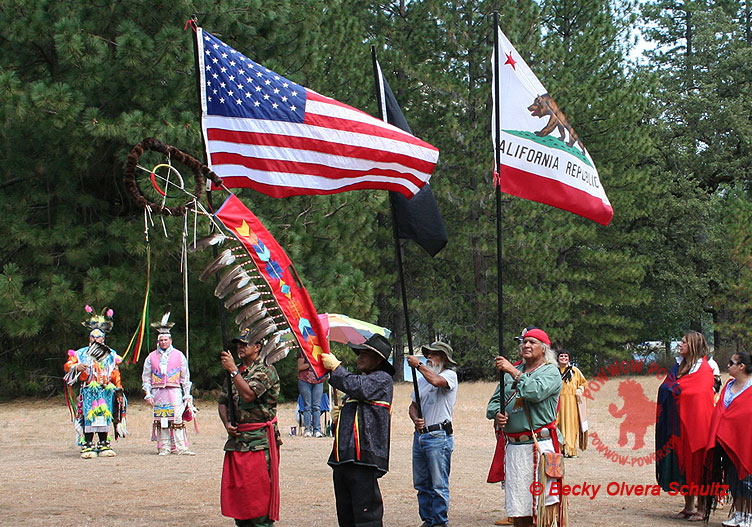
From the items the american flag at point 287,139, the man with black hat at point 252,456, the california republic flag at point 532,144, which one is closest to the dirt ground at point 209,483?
the man with black hat at point 252,456

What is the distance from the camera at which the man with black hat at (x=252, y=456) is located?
6586 millimetres

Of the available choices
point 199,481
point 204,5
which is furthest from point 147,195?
point 199,481

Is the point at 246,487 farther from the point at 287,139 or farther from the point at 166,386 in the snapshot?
the point at 166,386

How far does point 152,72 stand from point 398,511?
558 inches

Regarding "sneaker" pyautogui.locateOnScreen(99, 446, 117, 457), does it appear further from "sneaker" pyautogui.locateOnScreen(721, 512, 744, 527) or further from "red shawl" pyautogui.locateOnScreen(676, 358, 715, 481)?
"sneaker" pyautogui.locateOnScreen(721, 512, 744, 527)

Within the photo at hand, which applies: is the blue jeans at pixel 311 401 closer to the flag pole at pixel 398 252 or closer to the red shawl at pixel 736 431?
the flag pole at pixel 398 252

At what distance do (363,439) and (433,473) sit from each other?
1.47m

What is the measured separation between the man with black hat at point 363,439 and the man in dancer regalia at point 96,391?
7.24m

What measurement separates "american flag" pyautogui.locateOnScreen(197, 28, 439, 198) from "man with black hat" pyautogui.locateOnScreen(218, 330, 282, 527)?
1.46 meters

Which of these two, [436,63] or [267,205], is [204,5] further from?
[436,63]

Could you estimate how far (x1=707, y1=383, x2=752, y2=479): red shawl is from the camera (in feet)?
25.8

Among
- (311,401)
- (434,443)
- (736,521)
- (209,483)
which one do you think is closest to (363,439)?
(434,443)

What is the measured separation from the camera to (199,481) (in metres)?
10.8

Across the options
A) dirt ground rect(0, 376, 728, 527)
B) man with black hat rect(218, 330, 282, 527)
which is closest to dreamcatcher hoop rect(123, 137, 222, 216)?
man with black hat rect(218, 330, 282, 527)
